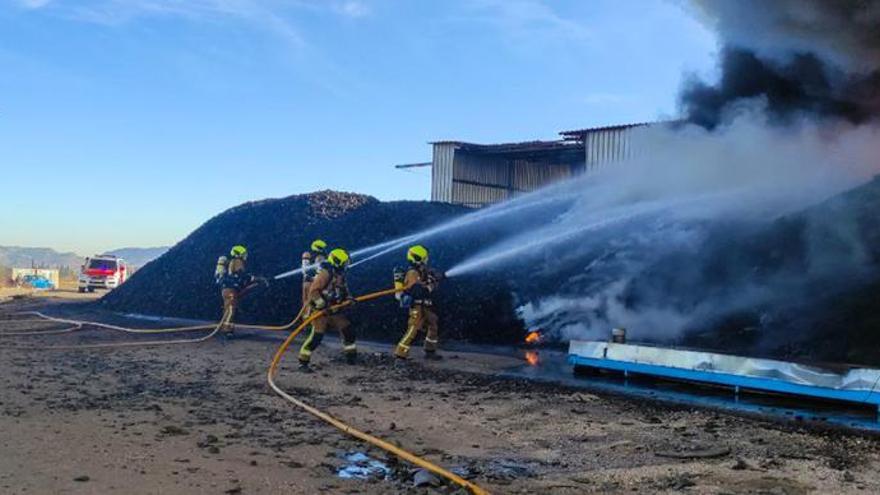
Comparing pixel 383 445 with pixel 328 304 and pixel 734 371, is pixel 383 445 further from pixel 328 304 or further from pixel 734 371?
pixel 328 304

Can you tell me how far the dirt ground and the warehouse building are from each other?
13278mm

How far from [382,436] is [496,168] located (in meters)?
18.8

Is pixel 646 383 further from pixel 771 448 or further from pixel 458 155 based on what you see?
pixel 458 155

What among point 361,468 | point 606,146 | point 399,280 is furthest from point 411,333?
point 606,146

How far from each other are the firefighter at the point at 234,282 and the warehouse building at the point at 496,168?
9.67 meters

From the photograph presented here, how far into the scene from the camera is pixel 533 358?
11672 millimetres

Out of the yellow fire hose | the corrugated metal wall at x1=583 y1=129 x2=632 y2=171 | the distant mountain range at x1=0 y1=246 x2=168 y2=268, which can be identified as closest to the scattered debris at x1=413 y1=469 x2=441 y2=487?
the yellow fire hose

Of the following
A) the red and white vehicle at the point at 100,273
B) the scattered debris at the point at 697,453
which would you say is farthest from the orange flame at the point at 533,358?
the red and white vehicle at the point at 100,273

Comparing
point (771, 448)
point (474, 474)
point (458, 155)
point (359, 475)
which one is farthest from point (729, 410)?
point (458, 155)

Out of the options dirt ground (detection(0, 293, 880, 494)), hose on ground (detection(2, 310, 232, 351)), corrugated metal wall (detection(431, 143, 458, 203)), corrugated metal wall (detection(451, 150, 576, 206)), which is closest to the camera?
dirt ground (detection(0, 293, 880, 494))

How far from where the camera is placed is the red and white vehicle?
3281cm

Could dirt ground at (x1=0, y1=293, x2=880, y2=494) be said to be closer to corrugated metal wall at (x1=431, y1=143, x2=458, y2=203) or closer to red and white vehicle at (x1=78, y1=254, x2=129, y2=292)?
corrugated metal wall at (x1=431, y1=143, x2=458, y2=203)

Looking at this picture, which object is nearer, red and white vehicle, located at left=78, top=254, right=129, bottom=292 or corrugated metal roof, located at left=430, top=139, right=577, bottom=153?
corrugated metal roof, located at left=430, top=139, right=577, bottom=153

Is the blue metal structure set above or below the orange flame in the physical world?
above
